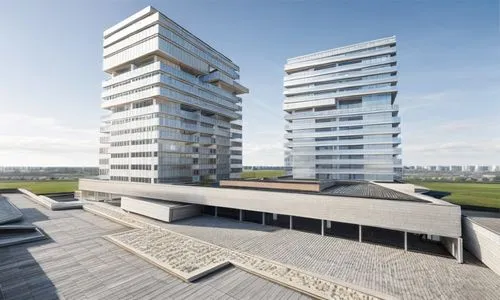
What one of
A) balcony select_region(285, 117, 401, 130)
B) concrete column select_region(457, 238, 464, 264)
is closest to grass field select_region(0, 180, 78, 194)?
balcony select_region(285, 117, 401, 130)

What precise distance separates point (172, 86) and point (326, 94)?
44.2 metres

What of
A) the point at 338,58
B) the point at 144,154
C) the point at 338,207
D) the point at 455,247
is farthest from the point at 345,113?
the point at 144,154

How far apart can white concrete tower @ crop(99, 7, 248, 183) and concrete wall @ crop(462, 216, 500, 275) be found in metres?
50.6

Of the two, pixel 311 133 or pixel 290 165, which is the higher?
pixel 311 133

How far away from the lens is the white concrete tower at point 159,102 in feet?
168

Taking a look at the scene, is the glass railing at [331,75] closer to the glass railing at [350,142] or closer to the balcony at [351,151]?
the glass railing at [350,142]

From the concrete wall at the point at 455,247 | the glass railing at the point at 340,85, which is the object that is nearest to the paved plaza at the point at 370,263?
the concrete wall at the point at 455,247

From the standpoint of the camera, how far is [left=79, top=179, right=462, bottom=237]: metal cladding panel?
910 inches

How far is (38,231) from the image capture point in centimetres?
2969

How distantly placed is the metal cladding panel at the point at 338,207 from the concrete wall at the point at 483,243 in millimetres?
1776

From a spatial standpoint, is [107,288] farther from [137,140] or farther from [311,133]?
[311,133]

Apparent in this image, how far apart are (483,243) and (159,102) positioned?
5589 cm

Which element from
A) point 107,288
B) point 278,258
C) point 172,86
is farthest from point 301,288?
point 172,86

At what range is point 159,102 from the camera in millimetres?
52281
